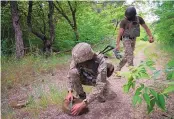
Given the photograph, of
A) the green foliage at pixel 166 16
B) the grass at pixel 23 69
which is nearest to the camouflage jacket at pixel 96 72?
the grass at pixel 23 69

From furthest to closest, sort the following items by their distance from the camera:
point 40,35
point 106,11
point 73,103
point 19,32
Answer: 1. point 106,11
2. point 40,35
3. point 19,32
4. point 73,103

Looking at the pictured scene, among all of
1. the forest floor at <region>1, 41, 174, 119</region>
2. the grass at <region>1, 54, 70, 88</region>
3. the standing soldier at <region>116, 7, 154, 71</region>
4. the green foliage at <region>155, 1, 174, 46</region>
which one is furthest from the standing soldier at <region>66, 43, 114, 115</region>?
the green foliage at <region>155, 1, 174, 46</region>

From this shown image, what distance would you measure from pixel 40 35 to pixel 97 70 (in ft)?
24.7

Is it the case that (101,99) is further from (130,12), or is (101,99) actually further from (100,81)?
(130,12)

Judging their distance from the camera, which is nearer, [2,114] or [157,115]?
[157,115]

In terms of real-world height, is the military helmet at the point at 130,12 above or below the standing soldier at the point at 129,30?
above

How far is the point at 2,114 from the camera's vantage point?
391 cm

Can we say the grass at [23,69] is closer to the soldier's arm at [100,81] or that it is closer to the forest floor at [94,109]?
the forest floor at [94,109]

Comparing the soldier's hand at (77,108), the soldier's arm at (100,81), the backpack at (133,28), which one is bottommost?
the soldier's hand at (77,108)

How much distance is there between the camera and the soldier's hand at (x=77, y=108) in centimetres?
330

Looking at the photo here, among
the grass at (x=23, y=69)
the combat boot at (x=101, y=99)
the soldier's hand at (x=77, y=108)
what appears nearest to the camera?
the soldier's hand at (x=77, y=108)

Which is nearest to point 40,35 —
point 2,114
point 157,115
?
point 2,114

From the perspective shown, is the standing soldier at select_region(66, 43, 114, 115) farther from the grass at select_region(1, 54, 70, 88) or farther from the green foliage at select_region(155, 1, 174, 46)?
the green foliage at select_region(155, 1, 174, 46)

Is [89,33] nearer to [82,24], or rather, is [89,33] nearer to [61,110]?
[82,24]
